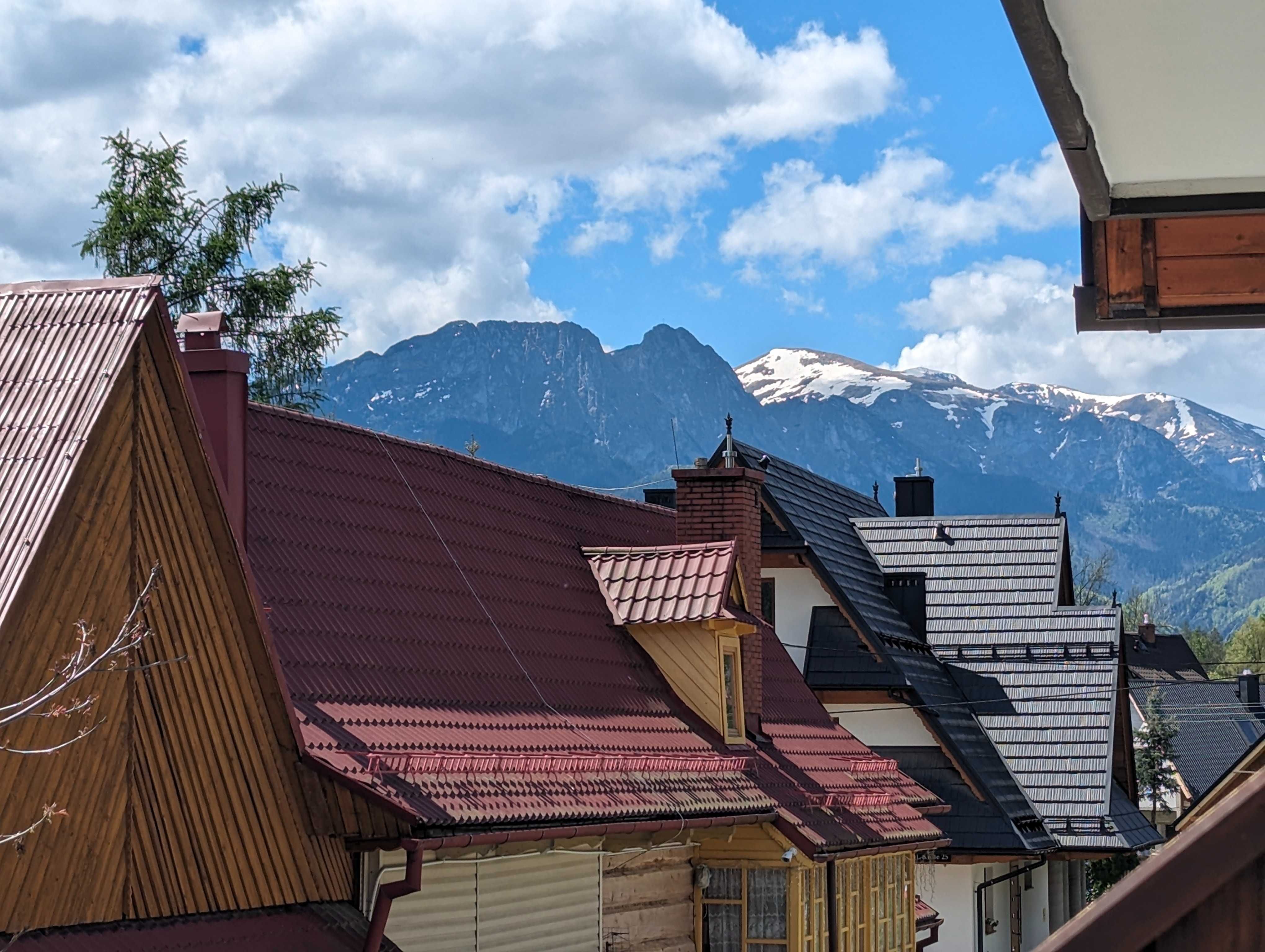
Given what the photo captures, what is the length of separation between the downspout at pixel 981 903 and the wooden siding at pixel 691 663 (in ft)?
36.1

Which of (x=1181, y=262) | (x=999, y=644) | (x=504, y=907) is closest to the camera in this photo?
(x=1181, y=262)

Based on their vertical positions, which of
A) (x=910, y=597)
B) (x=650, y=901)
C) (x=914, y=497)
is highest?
(x=914, y=497)

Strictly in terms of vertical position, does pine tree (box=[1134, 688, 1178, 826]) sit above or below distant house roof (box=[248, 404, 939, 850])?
below

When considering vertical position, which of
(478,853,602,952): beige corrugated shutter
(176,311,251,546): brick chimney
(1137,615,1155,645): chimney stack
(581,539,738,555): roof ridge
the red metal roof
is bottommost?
(478,853,602,952): beige corrugated shutter

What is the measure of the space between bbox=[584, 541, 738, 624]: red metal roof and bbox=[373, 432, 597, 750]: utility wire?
250 centimetres

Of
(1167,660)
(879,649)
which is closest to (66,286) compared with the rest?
(879,649)

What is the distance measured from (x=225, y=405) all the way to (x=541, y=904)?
4.99m

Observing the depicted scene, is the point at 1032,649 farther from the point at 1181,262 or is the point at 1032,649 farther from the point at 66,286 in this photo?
the point at 1181,262

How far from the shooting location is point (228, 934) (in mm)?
9625

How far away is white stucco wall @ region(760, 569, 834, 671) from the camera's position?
27.4 meters

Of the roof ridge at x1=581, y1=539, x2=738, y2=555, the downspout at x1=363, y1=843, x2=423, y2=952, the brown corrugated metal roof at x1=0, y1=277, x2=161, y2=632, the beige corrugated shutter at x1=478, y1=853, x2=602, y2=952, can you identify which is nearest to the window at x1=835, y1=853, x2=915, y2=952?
the roof ridge at x1=581, y1=539, x2=738, y2=555

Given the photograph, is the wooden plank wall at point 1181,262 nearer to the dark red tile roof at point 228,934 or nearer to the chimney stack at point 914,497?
the dark red tile roof at point 228,934

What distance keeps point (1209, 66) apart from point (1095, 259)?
1.24 meters

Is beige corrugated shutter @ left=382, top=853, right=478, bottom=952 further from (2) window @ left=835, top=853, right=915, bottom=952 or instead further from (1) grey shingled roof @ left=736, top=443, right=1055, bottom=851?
(1) grey shingled roof @ left=736, top=443, right=1055, bottom=851
